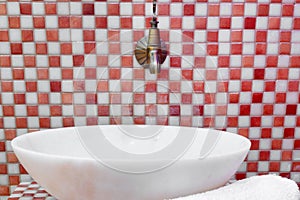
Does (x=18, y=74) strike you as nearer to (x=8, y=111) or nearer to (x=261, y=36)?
(x=8, y=111)

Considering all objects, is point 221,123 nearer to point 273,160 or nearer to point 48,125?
point 273,160

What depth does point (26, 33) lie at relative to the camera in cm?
82

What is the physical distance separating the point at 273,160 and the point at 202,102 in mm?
255

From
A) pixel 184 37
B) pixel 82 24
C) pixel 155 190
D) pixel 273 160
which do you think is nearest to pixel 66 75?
pixel 82 24

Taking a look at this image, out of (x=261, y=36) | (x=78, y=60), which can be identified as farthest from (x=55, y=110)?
(x=261, y=36)

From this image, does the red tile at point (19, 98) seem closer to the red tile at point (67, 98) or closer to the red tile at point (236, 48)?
the red tile at point (67, 98)

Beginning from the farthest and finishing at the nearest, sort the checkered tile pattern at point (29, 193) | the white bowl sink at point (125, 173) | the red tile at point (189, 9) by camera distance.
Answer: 1. the red tile at point (189, 9)
2. the checkered tile pattern at point (29, 193)
3. the white bowl sink at point (125, 173)

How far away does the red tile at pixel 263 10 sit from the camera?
0.83 meters

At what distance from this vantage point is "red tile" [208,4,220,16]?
2.71ft

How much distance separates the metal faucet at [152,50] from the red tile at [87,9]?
14 centimetres

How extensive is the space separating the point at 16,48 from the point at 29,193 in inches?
14.1

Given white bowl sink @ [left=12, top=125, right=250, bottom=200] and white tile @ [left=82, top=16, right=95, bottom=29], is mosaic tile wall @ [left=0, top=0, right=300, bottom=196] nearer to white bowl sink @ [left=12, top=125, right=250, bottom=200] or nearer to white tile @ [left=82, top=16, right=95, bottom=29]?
white tile @ [left=82, top=16, right=95, bottom=29]

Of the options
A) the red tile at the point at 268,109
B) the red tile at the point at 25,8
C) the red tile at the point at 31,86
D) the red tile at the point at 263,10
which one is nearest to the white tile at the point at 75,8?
the red tile at the point at 25,8

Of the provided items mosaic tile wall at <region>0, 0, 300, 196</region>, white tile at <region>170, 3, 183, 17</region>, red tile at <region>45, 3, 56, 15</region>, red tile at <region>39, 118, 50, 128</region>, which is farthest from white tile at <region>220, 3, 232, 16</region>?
red tile at <region>39, 118, 50, 128</region>
